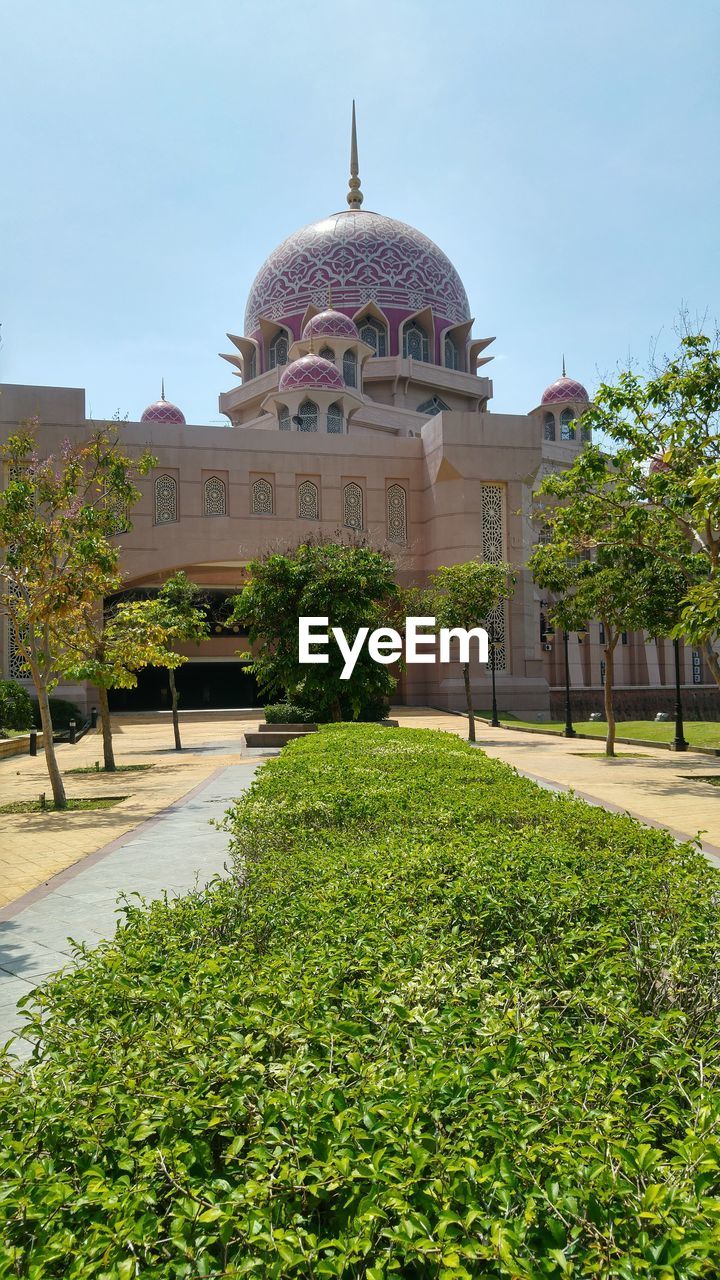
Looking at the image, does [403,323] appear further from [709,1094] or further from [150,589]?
[709,1094]

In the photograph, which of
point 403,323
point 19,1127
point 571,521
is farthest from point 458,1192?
point 403,323

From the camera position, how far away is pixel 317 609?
21562mm

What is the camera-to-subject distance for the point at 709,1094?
7.58 ft

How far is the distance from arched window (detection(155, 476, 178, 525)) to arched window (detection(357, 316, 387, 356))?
18670 mm

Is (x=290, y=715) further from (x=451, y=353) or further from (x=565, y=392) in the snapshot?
(x=565, y=392)

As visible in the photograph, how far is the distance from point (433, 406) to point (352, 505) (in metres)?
14.9

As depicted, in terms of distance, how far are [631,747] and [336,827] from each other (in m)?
17.9

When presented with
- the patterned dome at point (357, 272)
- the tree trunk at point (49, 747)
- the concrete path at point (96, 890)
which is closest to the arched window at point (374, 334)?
the patterned dome at point (357, 272)

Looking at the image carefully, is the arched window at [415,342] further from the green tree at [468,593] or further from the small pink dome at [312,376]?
the green tree at [468,593]

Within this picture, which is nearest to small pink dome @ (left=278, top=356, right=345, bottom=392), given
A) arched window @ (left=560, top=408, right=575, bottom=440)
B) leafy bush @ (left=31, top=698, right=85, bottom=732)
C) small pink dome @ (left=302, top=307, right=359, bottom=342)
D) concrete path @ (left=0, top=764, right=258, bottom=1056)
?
small pink dome @ (left=302, top=307, right=359, bottom=342)

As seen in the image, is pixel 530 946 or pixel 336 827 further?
pixel 336 827

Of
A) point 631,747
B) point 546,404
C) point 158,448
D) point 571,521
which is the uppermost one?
point 546,404

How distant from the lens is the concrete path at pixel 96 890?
5328 millimetres

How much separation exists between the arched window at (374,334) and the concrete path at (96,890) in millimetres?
45180
